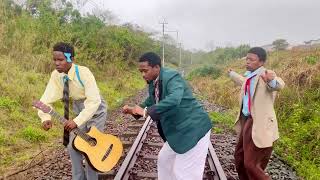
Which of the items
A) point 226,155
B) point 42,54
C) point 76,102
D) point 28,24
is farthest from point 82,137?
point 28,24

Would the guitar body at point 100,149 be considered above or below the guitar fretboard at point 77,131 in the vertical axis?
below

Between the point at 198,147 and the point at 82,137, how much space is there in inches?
48.9

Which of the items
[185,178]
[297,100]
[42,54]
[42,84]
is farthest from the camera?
[42,54]

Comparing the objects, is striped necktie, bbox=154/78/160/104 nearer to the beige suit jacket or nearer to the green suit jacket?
the green suit jacket

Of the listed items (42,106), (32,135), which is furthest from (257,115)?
(32,135)

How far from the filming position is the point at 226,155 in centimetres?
727

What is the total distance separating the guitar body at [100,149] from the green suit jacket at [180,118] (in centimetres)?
87

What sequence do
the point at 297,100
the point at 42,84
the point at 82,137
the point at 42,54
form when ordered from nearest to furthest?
the point at 82,137 < the point at 297,100 < the point at 42,84 < the point at 42,54

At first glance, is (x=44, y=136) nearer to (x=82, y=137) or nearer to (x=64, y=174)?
(x=64, y=174)

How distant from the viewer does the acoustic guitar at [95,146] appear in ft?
13.7

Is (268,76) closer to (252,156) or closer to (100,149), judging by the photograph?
(252,156)

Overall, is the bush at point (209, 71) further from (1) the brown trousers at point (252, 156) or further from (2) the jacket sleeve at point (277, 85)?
(2) the jacket sleeve at point (277, 85)

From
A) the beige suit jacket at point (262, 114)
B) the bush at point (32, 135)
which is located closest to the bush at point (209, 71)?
the bush at point (32, 135)

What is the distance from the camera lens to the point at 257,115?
483 cm
